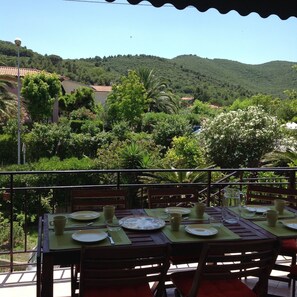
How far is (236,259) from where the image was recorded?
1.96m

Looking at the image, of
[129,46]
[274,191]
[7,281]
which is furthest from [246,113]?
[129,46]

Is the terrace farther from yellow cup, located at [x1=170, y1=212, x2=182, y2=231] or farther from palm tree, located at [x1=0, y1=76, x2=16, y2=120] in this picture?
palm tree, located at [x1=0, y1=76, x2=16, y2=120]

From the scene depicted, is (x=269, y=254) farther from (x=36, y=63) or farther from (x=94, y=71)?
(x=94, y=71)

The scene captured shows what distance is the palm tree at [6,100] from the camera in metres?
22.2

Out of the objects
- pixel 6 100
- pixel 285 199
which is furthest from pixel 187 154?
pixel 6 100

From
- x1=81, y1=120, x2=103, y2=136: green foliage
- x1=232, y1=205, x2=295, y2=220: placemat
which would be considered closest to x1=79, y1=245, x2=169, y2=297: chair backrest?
x1=232, y1=205, x2=295, y2=220: placemat

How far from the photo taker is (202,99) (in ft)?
166

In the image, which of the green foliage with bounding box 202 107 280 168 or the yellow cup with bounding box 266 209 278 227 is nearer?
the yellow cup with bounding box 266 209 278 227

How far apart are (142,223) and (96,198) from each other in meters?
0.77

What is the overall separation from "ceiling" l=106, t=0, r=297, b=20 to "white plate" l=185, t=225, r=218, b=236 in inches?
63.8

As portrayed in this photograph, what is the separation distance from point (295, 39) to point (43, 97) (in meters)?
23.9

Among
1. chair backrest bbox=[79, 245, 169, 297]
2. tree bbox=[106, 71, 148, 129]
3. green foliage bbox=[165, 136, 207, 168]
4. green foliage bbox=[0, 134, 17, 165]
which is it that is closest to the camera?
chair backrest bbox=[79, 245, 169, 297]

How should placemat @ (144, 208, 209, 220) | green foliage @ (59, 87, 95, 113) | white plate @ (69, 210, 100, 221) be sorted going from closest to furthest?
1. white plate @ (69, 210, 100, 221)
2. placemat @ (144, 208, 209, 220)
3. green foliage @ (59, 87, 95, 113)

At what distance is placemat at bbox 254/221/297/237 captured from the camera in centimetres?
234
